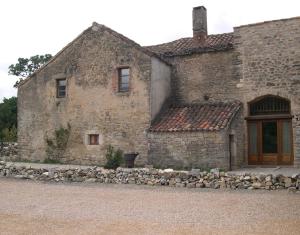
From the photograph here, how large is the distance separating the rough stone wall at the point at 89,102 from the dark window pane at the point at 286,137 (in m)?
6.44

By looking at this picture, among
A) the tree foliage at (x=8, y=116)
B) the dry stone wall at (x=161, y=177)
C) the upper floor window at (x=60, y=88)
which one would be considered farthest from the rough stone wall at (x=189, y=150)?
the tree foliage at (x=8, y=116)

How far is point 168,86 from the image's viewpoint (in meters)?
22.5

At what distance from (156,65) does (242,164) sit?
6398 mm

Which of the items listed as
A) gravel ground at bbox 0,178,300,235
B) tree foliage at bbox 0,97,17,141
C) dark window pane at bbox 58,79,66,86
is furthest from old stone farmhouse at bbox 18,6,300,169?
tree foliage at bbox 0,97,17,141

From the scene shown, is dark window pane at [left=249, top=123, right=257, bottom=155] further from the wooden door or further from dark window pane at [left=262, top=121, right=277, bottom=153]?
dark window pane at [left=262, top=121, right=277, bottom=153]

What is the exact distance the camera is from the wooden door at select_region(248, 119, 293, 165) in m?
19.9

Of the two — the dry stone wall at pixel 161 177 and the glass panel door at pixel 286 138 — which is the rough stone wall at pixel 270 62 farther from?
the dry stone wall at pixel 161 177

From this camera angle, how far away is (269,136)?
20359mm

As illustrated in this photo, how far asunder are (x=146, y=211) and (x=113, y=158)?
28.7ft

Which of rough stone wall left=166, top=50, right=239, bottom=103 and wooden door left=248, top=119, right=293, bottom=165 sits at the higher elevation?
rough stone wall left=166, top=50, right=239, bottom=103

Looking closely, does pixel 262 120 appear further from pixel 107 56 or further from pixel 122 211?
pixel 122 211

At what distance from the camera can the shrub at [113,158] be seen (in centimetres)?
1881

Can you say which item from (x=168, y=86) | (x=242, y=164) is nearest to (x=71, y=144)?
(x=168, y=86)

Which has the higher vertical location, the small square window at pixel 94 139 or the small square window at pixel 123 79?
the small square window at pixel 123 79
